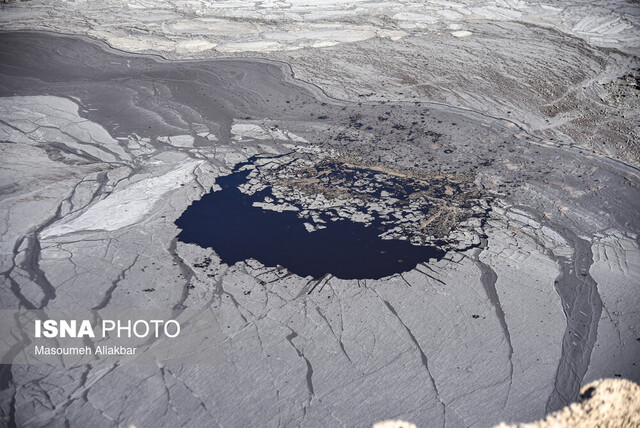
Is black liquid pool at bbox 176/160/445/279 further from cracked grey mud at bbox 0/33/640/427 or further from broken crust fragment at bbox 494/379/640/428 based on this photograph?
broken crust fragment at bbox 494/379/640/428

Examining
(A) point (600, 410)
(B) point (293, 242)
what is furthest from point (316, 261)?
(A) point (600, 410)

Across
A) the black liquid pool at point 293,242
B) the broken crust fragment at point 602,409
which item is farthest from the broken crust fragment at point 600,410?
the black liquid pool at point 293,242

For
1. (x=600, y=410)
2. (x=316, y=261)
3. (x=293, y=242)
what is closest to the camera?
(x=600, y=410)

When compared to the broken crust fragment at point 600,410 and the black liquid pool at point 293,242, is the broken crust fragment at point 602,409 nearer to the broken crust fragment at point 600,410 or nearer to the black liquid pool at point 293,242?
the broken crust fragment at point 600,410

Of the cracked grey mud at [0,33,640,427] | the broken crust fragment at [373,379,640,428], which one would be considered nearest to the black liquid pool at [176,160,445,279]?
the cracked grey mud at [0,33,640,427]

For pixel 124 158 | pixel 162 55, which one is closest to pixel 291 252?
pixel 124 158

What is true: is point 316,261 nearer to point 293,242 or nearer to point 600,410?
point 293,242
